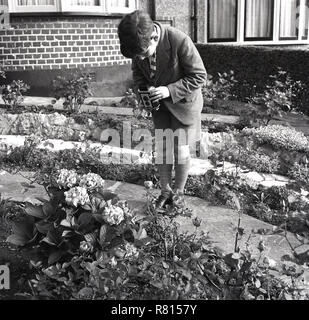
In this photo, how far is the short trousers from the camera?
371cm

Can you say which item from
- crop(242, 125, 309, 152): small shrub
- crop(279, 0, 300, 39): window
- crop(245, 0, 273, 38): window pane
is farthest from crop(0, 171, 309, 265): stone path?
crop(279, 0, 300, 39): window

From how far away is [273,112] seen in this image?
626 centimetres

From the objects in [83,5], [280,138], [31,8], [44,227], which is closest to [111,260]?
[44,227]

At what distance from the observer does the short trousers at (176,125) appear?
371 centimetres

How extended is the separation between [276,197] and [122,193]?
4.06 ft

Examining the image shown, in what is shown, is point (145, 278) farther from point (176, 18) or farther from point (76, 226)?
point (176, 18)

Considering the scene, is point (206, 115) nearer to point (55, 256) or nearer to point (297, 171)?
point (297, 171)

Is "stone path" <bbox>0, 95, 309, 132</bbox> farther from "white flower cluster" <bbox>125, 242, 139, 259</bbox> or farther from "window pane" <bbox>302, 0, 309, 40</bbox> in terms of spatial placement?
"window pane" <bbox>302, 0, 309, 40</bbox>

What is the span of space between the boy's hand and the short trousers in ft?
0.70

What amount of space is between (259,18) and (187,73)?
9989mm

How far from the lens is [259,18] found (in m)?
12.9

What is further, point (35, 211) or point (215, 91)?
point (215, 91)

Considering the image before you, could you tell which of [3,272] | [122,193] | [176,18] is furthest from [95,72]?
[3,272]

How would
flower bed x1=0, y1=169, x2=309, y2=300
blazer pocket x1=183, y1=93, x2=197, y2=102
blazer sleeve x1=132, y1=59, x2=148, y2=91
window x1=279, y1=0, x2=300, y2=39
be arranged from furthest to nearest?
window x1=279, y1=0, x2=300, y2=39, blazer sleeve x1=132, y1=59, x2=148, y2=91, blazer pocket x1=183, y1=93, x2=197, y2=102, flower bed x1=0, y1=169, x2=309, y2=300
